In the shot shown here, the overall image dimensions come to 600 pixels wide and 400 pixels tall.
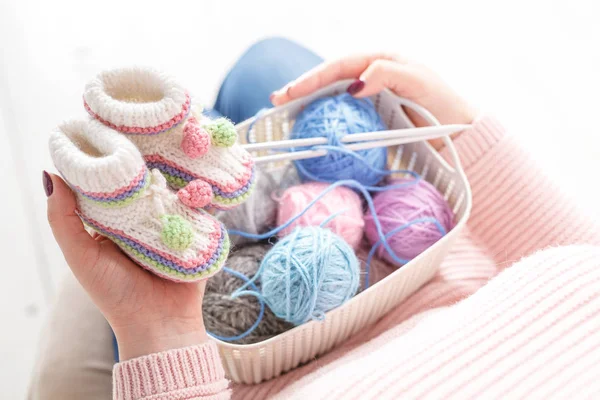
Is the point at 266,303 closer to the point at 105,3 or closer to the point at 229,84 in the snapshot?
the point at 229,84

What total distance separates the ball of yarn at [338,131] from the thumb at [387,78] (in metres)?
0.03

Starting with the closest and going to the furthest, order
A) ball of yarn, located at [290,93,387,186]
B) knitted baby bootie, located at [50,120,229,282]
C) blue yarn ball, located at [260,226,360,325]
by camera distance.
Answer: knitted baby bootie, located at [50,120,229,282]
blue yarn ball, located at [260,226,360,325]
ball of yarn, located at [290,93,387,186]

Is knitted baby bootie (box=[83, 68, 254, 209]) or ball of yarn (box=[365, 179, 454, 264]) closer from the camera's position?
knitted baby bootie (box=[83, 68, 254, 209])

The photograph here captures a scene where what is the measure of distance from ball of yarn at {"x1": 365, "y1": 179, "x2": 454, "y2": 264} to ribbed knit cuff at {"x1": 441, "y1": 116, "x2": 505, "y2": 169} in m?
0.07

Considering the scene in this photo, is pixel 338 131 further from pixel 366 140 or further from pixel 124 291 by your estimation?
pixel 124 291

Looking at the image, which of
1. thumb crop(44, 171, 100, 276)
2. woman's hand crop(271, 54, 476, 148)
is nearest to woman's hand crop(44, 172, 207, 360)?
thumb crop(44, 171, 100, 276)

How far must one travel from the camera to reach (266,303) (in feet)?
1.87

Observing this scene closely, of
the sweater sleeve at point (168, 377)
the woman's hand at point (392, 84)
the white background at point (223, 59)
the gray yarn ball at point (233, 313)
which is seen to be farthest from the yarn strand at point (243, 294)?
the white background at point (223, 59)

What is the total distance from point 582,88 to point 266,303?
2.93ft

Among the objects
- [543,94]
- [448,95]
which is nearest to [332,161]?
[448,95]

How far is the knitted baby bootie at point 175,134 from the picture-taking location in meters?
0.40

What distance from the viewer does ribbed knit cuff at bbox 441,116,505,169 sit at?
691mm

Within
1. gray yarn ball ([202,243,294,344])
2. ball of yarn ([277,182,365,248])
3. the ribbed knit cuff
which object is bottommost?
gray yarn ball ([202,243,294,344])

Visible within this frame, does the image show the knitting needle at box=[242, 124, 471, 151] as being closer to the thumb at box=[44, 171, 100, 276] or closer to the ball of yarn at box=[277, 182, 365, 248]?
the ball of yarn at box=[277, 182, 365, 248]
